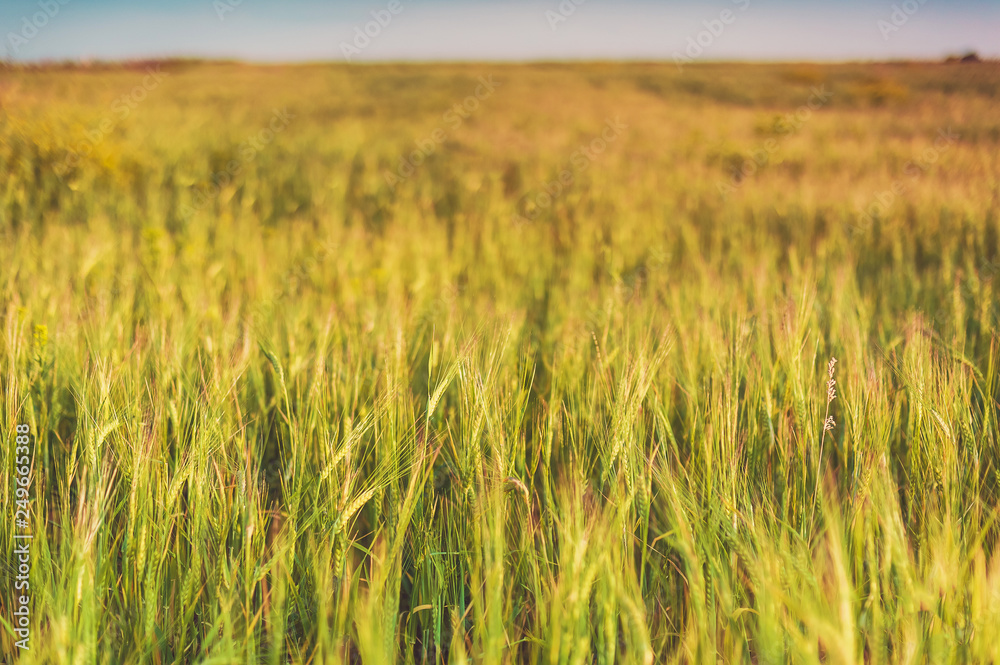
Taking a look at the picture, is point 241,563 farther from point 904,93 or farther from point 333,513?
point 904,93

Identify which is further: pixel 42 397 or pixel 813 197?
pixel 813 197

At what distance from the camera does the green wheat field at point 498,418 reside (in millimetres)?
772

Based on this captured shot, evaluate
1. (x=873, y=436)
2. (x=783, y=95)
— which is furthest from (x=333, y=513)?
(x=783, y=95)

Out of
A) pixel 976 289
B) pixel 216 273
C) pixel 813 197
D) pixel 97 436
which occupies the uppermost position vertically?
pixel 813 197

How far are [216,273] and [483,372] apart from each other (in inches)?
68.3

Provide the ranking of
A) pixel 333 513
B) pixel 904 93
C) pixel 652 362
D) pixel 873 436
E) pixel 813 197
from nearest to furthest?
pixel 333 513 < pixel 873 436 < pixel 652 362 < pixel 813 197 < pixel 904 93

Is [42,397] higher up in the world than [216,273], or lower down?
lower down

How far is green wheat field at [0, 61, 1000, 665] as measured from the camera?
77cm

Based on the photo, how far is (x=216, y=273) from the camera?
94.7 inches

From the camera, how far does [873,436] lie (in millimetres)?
1072

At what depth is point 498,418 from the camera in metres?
1.04

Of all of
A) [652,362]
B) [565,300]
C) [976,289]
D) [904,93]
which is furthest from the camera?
[904,93]

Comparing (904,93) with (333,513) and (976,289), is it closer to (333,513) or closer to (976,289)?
(976,289)

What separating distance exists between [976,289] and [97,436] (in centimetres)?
244
